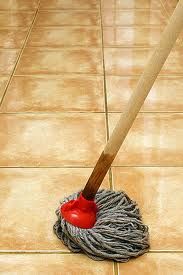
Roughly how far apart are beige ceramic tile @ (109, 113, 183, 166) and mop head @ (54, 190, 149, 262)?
0.29m

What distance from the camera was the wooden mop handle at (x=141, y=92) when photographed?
79 cm

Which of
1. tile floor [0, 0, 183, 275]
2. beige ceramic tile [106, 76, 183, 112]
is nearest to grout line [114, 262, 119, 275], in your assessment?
tile floor [0, 0, 183, 275]

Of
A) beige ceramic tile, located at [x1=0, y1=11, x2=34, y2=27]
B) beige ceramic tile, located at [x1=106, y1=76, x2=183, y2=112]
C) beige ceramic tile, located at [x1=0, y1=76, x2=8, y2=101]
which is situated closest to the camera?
beige ceramic tile, located at [x1=106, y1=76, x2=183, y2=112]

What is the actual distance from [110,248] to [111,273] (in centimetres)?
4

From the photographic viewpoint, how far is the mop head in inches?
35.0

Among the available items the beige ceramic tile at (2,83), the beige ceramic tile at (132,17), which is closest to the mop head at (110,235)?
the beige ceramic tile at (2,83)

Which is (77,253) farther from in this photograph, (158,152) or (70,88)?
(70,88)

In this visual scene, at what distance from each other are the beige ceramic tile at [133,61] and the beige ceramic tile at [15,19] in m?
0.74

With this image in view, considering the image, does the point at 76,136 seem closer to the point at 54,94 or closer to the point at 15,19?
the point at 54,94

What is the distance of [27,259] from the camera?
0.91m

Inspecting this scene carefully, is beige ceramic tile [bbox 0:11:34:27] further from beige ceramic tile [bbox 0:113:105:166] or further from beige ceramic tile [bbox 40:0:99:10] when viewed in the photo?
beige ceramic tile [bbox 0:113:105:166]

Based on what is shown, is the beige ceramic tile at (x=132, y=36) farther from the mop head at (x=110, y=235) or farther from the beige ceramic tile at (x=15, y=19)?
the mop head at (x=110, y=235)

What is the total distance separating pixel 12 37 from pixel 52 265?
1.76 metres

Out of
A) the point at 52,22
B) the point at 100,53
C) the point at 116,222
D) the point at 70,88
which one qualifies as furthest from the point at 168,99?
the point at 52,22
